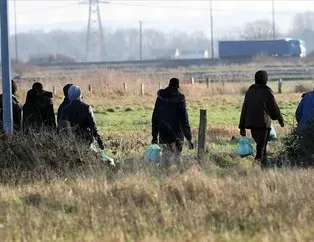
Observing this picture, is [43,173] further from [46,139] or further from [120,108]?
[120,108]

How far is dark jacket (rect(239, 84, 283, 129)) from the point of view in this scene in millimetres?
11297

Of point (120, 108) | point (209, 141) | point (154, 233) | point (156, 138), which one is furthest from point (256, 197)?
point (120, 108)

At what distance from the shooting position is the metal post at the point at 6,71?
10.5 metres

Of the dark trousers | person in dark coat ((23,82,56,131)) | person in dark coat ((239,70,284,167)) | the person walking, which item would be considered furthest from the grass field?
person in dark coat ((23,82,56,131))

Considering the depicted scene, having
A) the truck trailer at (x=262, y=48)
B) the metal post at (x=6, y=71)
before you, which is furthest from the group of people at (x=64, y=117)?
the truck trailer at (x=262, y=48)

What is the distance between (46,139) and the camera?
9852 mm

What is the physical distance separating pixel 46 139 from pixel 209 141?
6.41 m

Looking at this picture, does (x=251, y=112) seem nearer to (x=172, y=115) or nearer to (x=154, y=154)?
(x=172, y=115)

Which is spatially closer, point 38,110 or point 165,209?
point 165,209

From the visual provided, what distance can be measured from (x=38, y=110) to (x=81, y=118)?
133 centimetres

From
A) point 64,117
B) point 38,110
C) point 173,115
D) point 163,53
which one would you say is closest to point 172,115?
point 173,115

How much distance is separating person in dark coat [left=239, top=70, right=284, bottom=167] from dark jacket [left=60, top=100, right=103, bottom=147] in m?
2.46

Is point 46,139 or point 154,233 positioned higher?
point 46,139

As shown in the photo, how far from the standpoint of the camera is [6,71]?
10.5 m
